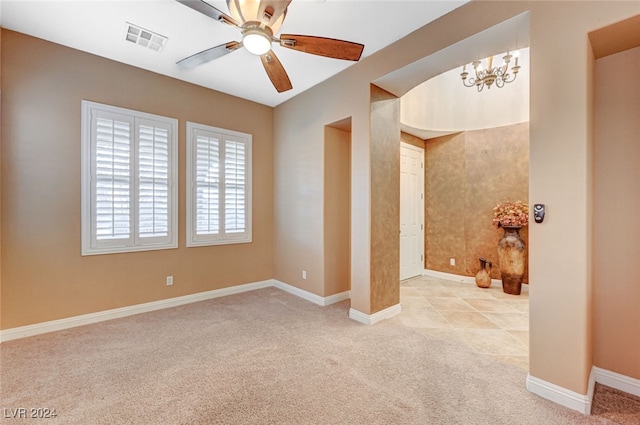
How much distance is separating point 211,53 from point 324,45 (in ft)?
3.21

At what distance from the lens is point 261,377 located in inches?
86.0

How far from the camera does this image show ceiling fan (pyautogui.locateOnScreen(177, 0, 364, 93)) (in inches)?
70.0

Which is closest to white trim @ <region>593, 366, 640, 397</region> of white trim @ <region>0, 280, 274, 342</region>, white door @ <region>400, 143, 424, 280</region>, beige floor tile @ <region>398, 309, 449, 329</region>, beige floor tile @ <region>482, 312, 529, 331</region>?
beige floor tile @ <region>482, 312, 529, 331</region>

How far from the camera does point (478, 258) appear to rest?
16.0 feet

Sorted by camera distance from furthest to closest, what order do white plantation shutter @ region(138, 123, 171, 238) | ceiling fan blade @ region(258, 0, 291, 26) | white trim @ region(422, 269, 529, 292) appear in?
white trim @ region(422, 269, 529, 292)
white plantation shutter @ region(138, 123, 171, 238)
ceiling fan blade @ region(258, 0, 291, 26)

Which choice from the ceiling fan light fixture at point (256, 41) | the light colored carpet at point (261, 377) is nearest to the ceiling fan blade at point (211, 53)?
the ceiling fan light fixture at point (256, 41)

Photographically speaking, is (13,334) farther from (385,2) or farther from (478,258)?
(478,258)

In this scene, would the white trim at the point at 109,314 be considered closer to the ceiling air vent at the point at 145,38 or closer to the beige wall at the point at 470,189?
the ceiling air vent at the point at 145,38

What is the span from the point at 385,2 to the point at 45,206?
3.98 m

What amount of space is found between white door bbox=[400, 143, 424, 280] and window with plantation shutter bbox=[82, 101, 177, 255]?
3803 mm

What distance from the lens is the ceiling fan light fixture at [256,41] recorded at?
1.91 metres

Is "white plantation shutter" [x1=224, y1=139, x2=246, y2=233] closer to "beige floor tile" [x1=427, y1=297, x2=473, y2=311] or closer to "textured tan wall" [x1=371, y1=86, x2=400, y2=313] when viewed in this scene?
"textured tan wall" [x1=371, y1=86, x2=400, y2=313]

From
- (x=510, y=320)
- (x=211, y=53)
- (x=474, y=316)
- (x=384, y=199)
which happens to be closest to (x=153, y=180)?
(x=211, y=53)

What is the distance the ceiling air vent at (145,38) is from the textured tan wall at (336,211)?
7.03ft
